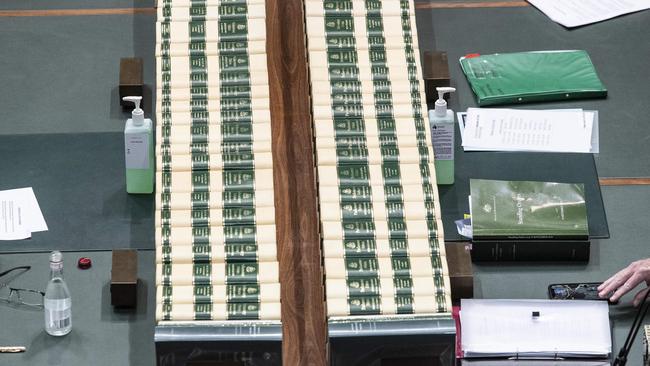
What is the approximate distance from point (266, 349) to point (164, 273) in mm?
297

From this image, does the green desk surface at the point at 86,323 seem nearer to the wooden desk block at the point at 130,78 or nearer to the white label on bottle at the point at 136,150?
the white label on bottle at the point at 136,150

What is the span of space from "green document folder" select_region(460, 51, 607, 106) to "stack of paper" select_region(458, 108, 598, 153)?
66mm

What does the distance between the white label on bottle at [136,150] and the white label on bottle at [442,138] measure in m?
0.72

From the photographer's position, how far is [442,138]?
13.6ft

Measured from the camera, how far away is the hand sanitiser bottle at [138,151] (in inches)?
160

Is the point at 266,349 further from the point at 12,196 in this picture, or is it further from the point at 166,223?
the point at 12,196

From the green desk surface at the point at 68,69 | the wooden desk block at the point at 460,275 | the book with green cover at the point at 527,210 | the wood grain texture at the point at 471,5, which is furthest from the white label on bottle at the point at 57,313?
the wood grain texture at the point at 471,5

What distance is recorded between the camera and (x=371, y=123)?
152 inches

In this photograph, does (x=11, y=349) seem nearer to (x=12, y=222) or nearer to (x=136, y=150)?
(x=12, y=222)

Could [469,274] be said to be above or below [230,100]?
below

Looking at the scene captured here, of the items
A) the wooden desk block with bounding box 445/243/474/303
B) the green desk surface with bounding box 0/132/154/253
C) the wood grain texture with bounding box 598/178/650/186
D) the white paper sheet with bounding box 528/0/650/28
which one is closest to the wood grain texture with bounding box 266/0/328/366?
the wooden desk block with bounding box 445/243/474/303

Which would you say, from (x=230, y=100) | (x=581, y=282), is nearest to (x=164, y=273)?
(x=230, y=100)

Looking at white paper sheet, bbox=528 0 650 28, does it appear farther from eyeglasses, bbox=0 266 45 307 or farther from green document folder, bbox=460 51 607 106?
eyeglasses, bbox=0 266 45 307

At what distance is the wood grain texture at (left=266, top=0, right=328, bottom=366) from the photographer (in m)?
3.60
